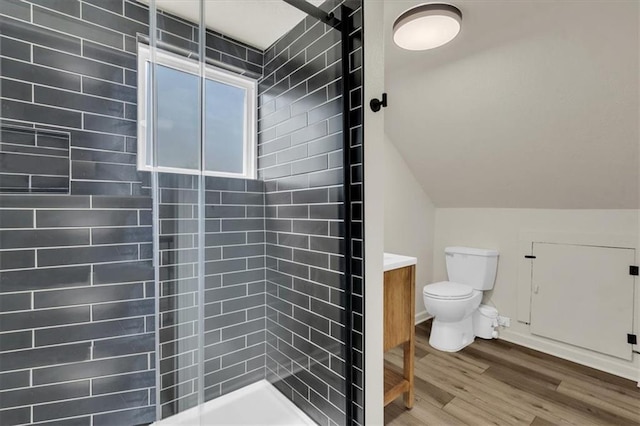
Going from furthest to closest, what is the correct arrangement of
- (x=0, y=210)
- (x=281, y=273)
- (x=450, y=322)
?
(x=450, y=322) < (x=281, y=273) < (x=0, y=210)

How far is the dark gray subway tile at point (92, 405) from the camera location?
1254mm

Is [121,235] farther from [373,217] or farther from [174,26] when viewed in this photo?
[373,217]

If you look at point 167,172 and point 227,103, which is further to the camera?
point 227,103

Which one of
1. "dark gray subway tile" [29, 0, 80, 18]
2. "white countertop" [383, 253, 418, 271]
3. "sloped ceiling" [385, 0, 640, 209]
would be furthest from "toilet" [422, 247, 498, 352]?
"dark gray subway tile" [29, 0, 80, 18]

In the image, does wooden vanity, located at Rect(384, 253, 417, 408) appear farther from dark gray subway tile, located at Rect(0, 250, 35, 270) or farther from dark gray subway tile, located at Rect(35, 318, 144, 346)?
dark gray subway tile, located at Rect(0, 250, 35, 270)

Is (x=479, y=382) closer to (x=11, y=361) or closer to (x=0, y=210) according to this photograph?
(x=11, y=361)

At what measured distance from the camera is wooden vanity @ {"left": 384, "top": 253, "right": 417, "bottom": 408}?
1475 mm

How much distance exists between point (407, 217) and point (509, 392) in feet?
4.80

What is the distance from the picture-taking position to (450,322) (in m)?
2.29

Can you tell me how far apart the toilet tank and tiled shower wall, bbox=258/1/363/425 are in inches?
68.5

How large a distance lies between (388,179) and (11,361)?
2.48m

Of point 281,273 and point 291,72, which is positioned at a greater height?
point 291,72

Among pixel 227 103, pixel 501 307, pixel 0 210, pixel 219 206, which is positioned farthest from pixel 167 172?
pixel 501 307

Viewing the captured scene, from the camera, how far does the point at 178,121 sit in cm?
115
